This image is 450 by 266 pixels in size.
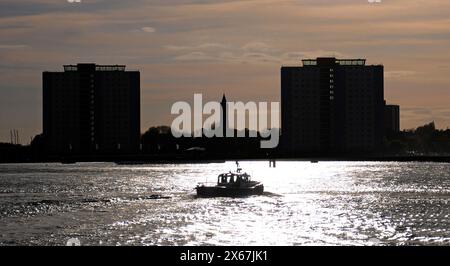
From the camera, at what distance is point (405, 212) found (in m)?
117

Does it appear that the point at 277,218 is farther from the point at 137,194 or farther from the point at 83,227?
the point at 137,194

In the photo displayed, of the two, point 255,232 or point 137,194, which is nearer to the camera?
point 255,232

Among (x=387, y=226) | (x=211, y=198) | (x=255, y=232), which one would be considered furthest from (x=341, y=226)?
(x=211, y=198)

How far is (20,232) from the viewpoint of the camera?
8875 cm

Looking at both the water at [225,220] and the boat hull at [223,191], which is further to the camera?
the boat hull at [223,191]

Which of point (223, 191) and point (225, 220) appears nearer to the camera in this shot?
point (225, 220)

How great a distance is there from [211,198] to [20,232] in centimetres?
5622

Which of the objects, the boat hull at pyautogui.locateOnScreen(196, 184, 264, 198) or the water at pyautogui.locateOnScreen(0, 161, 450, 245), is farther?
the boat hull at pyautogui.locateOnScreen(196, 184, 264, 198)

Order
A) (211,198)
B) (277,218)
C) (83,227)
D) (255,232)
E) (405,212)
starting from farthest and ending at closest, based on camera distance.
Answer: (211,198)
(405,212)
(277,218)
(83,227)
(255,232)

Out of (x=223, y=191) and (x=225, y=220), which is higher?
(x=223, y=191)
